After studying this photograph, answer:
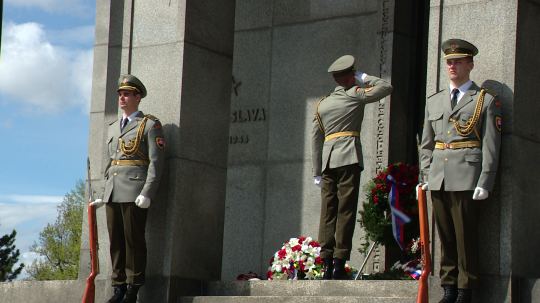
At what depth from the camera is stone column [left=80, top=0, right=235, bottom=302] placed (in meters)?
10.1

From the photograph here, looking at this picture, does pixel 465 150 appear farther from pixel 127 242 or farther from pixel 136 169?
pixel 127 242

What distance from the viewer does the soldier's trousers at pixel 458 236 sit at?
7750mm

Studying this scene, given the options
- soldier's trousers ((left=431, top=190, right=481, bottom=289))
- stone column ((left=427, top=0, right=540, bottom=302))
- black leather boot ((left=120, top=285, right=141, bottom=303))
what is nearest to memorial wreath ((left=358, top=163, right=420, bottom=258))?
stone column ((left=427, top=0, right=540, bottom=302))

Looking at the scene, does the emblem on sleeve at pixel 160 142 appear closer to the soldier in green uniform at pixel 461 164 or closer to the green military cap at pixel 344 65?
the green military cap at pixel 344 65

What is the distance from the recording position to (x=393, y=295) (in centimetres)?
856

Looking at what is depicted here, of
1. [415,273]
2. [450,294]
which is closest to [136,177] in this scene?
[415,273]

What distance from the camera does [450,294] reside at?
7770 millimetres

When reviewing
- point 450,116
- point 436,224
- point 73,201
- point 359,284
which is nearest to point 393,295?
point 359,284

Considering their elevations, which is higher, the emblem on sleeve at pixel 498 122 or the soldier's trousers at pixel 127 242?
the emblem on sleeve at pixel 498 122

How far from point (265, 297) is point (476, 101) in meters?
2.88

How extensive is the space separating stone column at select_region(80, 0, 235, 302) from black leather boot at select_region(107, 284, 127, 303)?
328 mm

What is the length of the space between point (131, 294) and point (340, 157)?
2623 mm

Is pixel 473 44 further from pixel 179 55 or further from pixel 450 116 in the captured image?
pixel 179 55

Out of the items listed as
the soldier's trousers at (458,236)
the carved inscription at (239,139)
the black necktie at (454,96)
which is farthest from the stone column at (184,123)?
the black necktie at (454,96)
